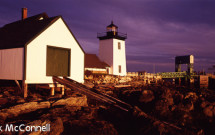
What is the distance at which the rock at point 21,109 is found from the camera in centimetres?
980

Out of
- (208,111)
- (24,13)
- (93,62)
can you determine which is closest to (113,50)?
(93,62)

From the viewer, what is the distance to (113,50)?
40.2m

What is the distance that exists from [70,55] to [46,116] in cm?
786

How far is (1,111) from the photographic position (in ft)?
32.3

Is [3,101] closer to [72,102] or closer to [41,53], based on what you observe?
[72,102]

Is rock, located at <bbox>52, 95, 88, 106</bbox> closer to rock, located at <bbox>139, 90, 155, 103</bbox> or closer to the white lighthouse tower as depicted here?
rock, located at <bbox>139, 90, 155, 103</bbox>

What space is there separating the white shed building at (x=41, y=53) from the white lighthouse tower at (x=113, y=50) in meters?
22.9

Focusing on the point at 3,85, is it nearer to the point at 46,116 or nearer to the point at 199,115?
the point at 46,116

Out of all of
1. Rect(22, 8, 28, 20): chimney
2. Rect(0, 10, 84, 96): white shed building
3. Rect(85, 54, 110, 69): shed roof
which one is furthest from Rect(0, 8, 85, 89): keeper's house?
Rect(85, 54, 110, 69): shed roof

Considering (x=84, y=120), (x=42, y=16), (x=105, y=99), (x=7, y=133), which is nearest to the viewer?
(x=7, y=133)

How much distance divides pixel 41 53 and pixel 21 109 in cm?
526

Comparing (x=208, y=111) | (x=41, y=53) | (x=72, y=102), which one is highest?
(x=41, y=53)

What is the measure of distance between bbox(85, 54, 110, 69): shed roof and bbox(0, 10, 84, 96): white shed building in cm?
2049

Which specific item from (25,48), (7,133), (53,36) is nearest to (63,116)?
(7,133)
